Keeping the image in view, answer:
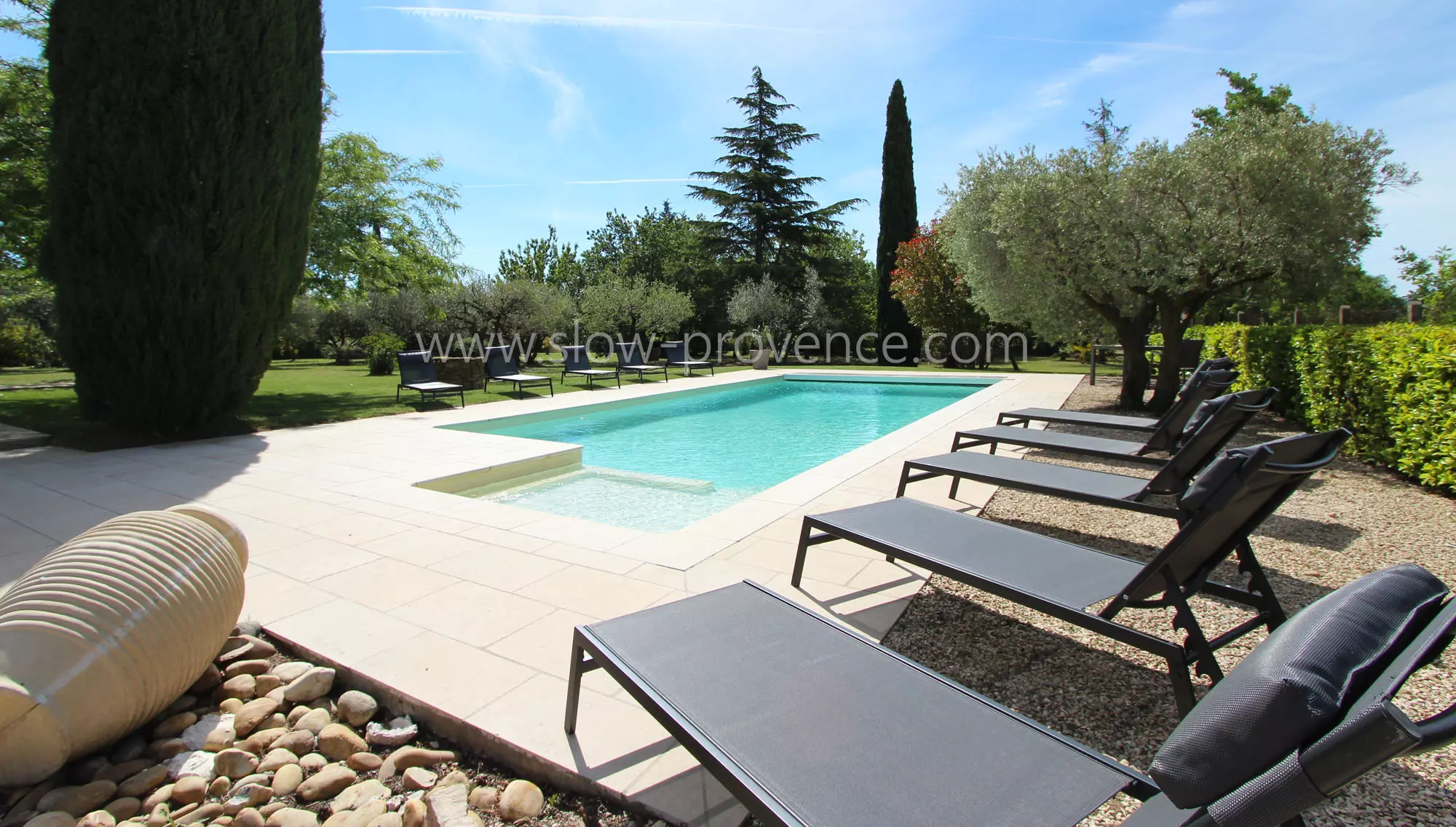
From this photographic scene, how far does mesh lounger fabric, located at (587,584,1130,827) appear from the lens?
1315mm

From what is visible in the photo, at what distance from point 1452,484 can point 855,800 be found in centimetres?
601

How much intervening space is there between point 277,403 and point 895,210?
66.3ft

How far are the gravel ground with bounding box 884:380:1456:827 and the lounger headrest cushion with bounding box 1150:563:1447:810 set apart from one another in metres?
1.05

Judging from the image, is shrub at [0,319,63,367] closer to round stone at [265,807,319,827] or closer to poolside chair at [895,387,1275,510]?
round stone at [265,807,319,827]

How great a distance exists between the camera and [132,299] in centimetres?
745

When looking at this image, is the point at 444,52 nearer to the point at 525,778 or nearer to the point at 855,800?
the point at 525,778

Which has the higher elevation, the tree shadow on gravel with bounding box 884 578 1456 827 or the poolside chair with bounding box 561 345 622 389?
the poolside chair with bounding box 561 345 622 389

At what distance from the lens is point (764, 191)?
2822 cm

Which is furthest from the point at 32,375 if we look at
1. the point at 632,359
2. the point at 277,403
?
the point at 632,359

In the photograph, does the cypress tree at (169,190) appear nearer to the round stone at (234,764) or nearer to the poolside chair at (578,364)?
the poolside chair at (578,364)

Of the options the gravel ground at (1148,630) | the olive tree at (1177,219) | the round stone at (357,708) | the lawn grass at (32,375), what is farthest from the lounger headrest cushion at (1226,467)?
the lawn grass at (32,375)

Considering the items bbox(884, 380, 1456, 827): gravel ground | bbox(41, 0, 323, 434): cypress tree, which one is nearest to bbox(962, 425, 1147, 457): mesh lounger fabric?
bbox(884, 380, 1456, 827): gravel ground

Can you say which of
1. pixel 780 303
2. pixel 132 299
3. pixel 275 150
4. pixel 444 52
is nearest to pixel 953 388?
pixel 780 303

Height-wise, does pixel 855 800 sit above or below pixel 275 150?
below
